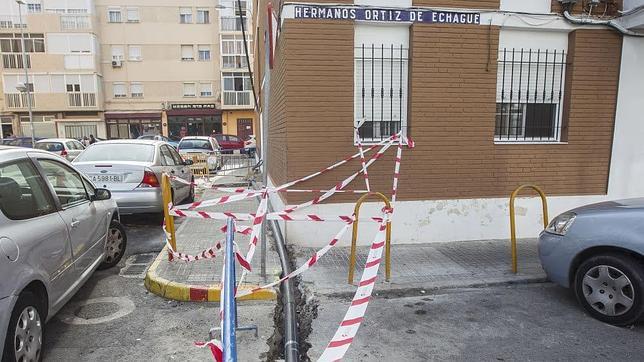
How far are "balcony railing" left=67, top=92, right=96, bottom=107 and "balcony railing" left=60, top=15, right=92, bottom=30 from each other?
5.89m

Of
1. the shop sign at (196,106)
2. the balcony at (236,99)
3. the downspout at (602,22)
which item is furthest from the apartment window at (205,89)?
the downspout at (602,22)

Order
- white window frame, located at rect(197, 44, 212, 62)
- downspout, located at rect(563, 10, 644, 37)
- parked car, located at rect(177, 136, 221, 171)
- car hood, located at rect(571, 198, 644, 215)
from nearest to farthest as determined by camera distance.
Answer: car hood, located at rect(571, 198, 644, 215)
downspout, located at rect(563, 10, 644, 37)
parked car, located at rect(177, 136, 221, 171)
white window frame, located at rect(197, 44, 212, 62)

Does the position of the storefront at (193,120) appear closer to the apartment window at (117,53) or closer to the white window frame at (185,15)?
the apartment window at (117,53)

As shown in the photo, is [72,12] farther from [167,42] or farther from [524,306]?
[524,306]

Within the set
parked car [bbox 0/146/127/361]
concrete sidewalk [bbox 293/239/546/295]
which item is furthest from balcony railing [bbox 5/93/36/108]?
concrete sidewalk [bbox 293/239/546/295]

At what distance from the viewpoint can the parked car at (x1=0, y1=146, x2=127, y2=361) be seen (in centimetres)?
293

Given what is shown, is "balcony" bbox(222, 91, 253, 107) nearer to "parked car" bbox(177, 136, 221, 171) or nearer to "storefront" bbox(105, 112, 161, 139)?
"storefront" bbox(105, 112, 161, 139)

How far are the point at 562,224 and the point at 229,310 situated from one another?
3.74 metres

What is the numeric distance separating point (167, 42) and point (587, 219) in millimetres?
42705

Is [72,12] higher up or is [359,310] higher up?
[72,12]

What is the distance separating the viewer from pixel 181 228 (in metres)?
7.68

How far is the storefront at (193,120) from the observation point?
41125mm

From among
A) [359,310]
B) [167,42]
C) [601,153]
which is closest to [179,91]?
[167,42]

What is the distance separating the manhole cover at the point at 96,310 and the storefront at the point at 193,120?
38044 millimetres
